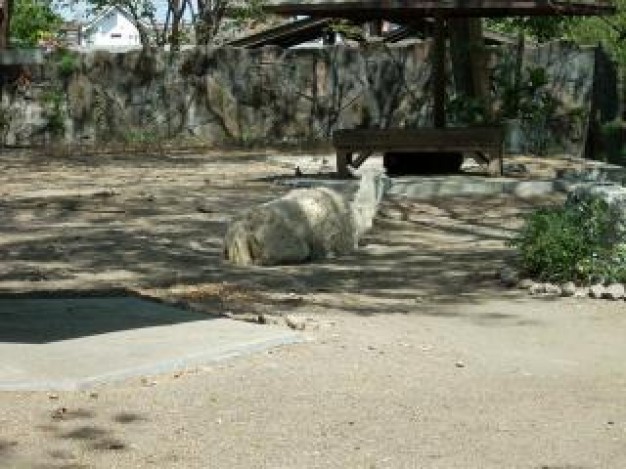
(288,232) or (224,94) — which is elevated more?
(224,94)

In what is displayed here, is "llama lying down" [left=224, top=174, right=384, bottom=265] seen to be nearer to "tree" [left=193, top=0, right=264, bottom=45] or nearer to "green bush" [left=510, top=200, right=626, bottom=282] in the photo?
"green bush" [left=510, top=200, right=626, bottom=282]

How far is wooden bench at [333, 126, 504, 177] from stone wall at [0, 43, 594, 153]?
10.00m

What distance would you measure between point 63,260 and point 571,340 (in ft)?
15.7

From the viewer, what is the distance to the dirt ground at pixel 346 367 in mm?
5141

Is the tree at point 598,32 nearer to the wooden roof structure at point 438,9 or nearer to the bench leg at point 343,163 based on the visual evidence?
the wooden roof structure at point 438,9

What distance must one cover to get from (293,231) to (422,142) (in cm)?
634

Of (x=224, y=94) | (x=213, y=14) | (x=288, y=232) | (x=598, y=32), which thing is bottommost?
(x=288, y=232)

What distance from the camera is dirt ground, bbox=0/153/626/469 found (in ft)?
16.9

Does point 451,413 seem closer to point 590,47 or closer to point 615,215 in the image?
point 615,215

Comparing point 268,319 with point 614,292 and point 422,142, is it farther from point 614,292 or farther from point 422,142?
point 422,142

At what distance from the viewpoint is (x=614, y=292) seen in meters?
8.90

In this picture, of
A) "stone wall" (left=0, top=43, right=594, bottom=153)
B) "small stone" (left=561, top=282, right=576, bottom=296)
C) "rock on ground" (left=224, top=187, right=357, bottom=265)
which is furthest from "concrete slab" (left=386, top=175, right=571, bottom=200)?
"stone wall" (left=0, top=43, right=594, bottom=153)

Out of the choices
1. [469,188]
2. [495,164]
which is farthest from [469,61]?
[469,188]

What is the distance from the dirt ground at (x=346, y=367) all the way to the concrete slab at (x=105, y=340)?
129 mm
